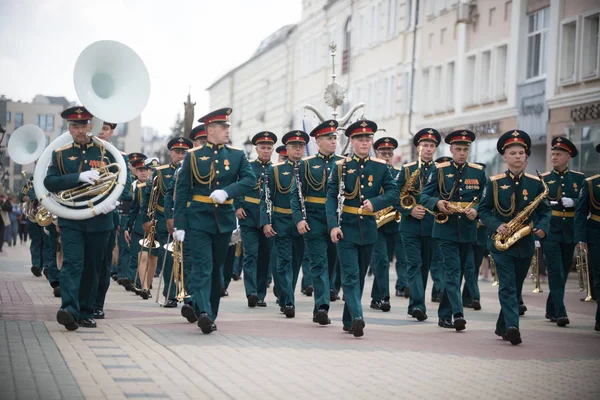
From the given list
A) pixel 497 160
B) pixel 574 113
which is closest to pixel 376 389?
pixel 574 113

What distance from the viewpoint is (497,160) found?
120ft

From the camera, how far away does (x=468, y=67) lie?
39188 mm

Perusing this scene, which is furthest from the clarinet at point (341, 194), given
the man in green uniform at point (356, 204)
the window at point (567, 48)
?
the window at point (567, 48)

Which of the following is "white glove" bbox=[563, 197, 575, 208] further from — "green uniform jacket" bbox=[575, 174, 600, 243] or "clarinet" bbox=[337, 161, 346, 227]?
"clarinet" bbox=[337, 161, 346, 227]

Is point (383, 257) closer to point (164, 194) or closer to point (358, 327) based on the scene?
point (164, 194)

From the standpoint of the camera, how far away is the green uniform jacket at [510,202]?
12.0 meters

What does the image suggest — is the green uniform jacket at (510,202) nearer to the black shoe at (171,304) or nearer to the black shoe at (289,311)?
the black shoe at (289,311)

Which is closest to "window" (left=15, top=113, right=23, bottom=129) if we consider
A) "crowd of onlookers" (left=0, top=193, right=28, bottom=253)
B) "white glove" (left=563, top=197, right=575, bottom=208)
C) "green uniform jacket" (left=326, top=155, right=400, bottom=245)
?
"crowd of onlookers" (left=0, top=193, right=28, bottom=253)

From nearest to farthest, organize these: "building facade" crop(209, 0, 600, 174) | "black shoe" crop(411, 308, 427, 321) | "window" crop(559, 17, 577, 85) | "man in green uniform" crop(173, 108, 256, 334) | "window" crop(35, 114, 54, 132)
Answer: "man in green uniform" crop(173, 108, 256, 334)
"black shoe" crop(411, 308, 427, 321)
"building facade" crop(209, 0, 600, 174)
"window" crop(559, 17, 577, 85)
"window" crop(35, 114, 54, 132)

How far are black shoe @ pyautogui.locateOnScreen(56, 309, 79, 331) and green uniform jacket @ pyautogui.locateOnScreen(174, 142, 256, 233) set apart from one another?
1500mm

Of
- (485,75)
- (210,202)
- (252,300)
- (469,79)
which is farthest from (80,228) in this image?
(469,79)

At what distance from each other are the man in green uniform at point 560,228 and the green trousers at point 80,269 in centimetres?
606

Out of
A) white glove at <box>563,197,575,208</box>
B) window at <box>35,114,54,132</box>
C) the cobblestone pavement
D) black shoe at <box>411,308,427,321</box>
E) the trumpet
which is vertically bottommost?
the cobblestone pavement

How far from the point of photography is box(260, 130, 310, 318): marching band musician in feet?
49.4
